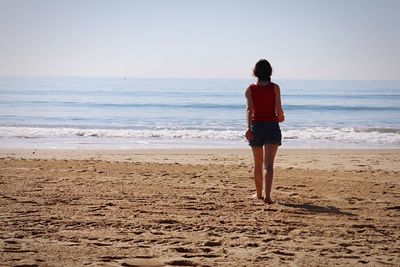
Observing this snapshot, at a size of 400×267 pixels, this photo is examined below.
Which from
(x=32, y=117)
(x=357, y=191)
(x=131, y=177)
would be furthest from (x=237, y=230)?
(x=32, y=117)

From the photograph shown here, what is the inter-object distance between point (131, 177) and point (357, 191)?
3.69 metres

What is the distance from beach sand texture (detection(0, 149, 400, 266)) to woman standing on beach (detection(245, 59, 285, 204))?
0.64 m

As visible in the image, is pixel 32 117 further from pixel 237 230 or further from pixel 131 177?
pixel 237 230

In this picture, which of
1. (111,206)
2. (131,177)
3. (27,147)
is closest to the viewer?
(111,206)

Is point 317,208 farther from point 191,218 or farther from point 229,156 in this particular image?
point 229,156

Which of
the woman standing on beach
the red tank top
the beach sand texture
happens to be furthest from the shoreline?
the red tank top

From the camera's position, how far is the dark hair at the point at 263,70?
5191mm

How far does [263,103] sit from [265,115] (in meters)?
0.16

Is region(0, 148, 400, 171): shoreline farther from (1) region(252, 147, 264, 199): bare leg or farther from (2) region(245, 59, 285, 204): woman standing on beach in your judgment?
(2) region(245, 59, 285, 204): woman standing on beach

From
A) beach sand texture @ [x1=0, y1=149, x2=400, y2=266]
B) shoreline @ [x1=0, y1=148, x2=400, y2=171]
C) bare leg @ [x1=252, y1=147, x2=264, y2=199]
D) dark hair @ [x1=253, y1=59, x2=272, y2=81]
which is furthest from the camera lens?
shoreline @ [x1=0, y1=148, x2=400, y2=171]

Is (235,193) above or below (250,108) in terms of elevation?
below

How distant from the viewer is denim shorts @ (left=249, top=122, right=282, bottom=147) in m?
5.28

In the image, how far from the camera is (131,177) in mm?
7172

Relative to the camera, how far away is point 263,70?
17.1 ft
